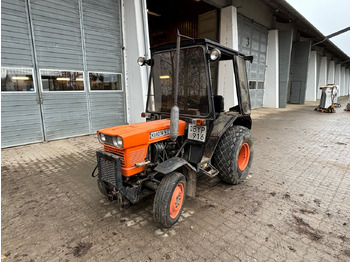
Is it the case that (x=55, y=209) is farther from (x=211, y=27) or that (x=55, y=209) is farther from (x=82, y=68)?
(x=211, y=27)

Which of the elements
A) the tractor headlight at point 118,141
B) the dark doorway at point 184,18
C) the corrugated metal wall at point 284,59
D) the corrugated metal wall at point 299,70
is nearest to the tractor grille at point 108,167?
the tractor headlight at point 118,141

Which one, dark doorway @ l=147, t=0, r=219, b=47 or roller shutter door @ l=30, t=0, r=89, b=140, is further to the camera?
dark doorway @ l=147, t=0, r=219, b=47

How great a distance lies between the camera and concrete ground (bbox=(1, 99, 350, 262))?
2.06 meters

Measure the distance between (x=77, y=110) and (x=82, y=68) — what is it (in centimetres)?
137

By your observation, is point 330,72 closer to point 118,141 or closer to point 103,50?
point 103,50

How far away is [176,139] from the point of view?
9.12 ft

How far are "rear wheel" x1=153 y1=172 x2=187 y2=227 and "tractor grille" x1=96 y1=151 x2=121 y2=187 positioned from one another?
0.52 metres

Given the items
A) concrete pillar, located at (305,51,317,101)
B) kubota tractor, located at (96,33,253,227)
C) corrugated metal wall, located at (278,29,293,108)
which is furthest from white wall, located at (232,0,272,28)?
kubota tractor, located at (96,33,253,227)

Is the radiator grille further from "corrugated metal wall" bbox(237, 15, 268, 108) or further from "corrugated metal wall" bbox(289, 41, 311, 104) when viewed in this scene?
"corrugated metal wall" bbox(289, 41, 311, 104)

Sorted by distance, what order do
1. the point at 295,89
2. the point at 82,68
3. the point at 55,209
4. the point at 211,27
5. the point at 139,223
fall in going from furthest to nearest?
1. the point at 295,89
2. the point at 211,27
3. the point at 82,68
4. the point at 55,209
5. the point at 139,223

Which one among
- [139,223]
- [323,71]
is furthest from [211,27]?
[323,71]

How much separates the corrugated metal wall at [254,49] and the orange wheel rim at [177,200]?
11601 millimetres

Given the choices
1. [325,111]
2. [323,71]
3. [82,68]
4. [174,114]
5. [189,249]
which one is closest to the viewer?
[189,249]

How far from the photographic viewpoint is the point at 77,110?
6.68 m
